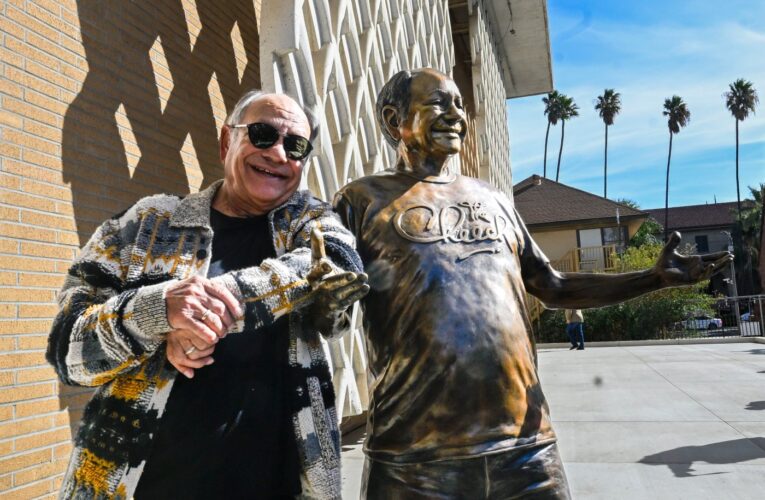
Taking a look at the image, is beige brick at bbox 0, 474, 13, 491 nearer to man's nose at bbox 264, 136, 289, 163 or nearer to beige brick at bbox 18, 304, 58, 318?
beige brick at bbox 18, 304, 58, 318

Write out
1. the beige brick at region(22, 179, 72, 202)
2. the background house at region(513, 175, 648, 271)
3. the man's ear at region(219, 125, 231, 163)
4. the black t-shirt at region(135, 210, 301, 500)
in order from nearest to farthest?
the black t-shirt at region(135, 210, 301, 500) < the man's ear at region(219, 125, 231, 163) < the beige brick at region(22, 179, 72, 202) < the background house at region(513, 175, 648, 271)

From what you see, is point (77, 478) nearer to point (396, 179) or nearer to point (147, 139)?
point (396, 179)

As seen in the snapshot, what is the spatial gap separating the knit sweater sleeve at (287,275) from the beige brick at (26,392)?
7.74 feet

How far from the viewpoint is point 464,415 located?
4.98 feet

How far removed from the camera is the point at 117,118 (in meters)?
4.08

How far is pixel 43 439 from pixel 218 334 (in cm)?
271

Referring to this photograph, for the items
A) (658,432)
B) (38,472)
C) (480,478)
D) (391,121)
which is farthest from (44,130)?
(658,432)

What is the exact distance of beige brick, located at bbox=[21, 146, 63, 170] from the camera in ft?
11.0

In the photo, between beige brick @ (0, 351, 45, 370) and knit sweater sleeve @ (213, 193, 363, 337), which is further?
beige brick @ (0, 351, 45, 370)

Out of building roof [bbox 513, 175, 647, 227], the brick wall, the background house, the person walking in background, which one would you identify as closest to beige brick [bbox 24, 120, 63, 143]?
the brick wall

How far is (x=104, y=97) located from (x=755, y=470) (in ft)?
17.2

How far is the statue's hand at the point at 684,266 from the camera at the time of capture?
178 centimetres

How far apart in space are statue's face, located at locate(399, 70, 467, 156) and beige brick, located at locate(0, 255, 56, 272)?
2.43m

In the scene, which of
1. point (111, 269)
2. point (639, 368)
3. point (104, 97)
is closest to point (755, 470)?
point (111, 269)
